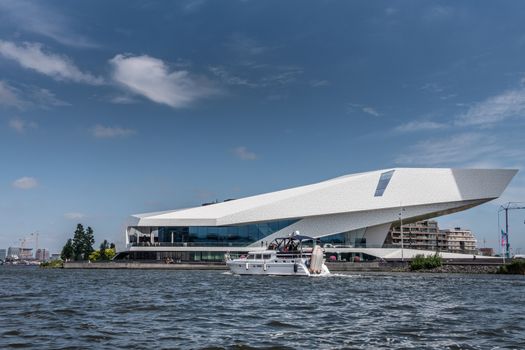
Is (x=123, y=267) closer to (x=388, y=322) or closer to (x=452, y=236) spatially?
(x=388, y=322)

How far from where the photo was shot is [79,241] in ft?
375

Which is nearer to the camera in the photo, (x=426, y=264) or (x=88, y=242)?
(x=426, y=264)

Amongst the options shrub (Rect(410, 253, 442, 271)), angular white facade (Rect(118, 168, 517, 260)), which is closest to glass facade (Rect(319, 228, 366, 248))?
angular white facade (Rect(118, 168, 517, 260))

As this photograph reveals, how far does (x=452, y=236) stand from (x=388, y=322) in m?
188

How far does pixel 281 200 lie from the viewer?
297ft

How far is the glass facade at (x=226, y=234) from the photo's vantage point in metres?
91.8

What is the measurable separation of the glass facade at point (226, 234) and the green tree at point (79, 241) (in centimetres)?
2961

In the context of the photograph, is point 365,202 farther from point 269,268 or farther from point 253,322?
point 253,322

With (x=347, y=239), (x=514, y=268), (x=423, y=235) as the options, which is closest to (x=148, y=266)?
(x=347, y=239)

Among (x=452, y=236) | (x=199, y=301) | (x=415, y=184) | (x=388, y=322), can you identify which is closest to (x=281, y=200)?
(x=415, y=184)

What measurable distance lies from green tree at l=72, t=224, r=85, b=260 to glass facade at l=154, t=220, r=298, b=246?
2961 cm

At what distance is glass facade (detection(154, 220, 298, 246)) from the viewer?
91750mm

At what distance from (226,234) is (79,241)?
1493 inches

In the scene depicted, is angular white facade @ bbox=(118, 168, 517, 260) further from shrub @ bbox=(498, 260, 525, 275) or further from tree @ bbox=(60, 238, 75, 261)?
tree @ bbox=(60, 238, 75, 261)
